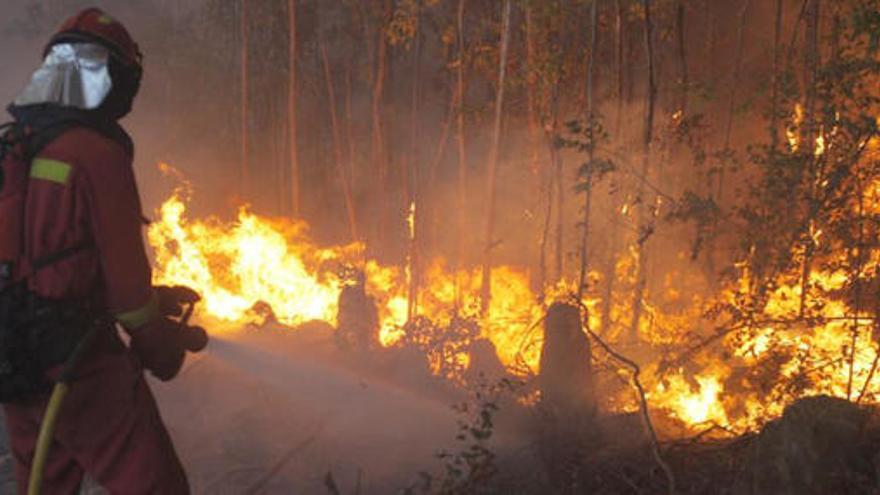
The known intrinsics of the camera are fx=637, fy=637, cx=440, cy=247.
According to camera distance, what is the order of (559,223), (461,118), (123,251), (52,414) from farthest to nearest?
(461,118), (559,223), (123,251), (52,414)

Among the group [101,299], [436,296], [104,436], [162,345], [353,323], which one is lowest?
[104,436]

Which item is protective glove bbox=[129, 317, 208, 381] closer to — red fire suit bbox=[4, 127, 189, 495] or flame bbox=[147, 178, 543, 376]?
red fire suit bbox=[4, 127, 189, 495]

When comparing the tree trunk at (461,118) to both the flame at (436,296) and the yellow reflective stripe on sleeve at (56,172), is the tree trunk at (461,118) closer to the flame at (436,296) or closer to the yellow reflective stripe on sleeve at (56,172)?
the flame at (436,296)

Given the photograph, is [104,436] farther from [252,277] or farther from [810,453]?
[252,277]

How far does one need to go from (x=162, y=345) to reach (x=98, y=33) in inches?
50.7

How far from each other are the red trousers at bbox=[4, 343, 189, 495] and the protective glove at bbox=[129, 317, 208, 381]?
0.24 feet

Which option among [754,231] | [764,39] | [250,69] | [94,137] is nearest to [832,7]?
[764,39]

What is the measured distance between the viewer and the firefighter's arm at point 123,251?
238 centimetres

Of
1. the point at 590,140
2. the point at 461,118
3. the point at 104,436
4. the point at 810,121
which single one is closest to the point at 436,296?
the point at 461,118

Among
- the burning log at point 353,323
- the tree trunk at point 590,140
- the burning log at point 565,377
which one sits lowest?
the burning log at point 565,377

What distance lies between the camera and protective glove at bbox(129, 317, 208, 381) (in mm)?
2562

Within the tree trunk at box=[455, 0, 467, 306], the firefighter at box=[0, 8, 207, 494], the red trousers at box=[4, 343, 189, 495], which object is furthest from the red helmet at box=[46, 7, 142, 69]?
the tree trunk at box=[455, 0, 467, 306]

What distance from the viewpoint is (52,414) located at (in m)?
2.32

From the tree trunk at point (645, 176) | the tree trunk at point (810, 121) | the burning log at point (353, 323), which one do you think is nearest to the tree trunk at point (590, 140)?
the tree trunk at point (645, 176)
